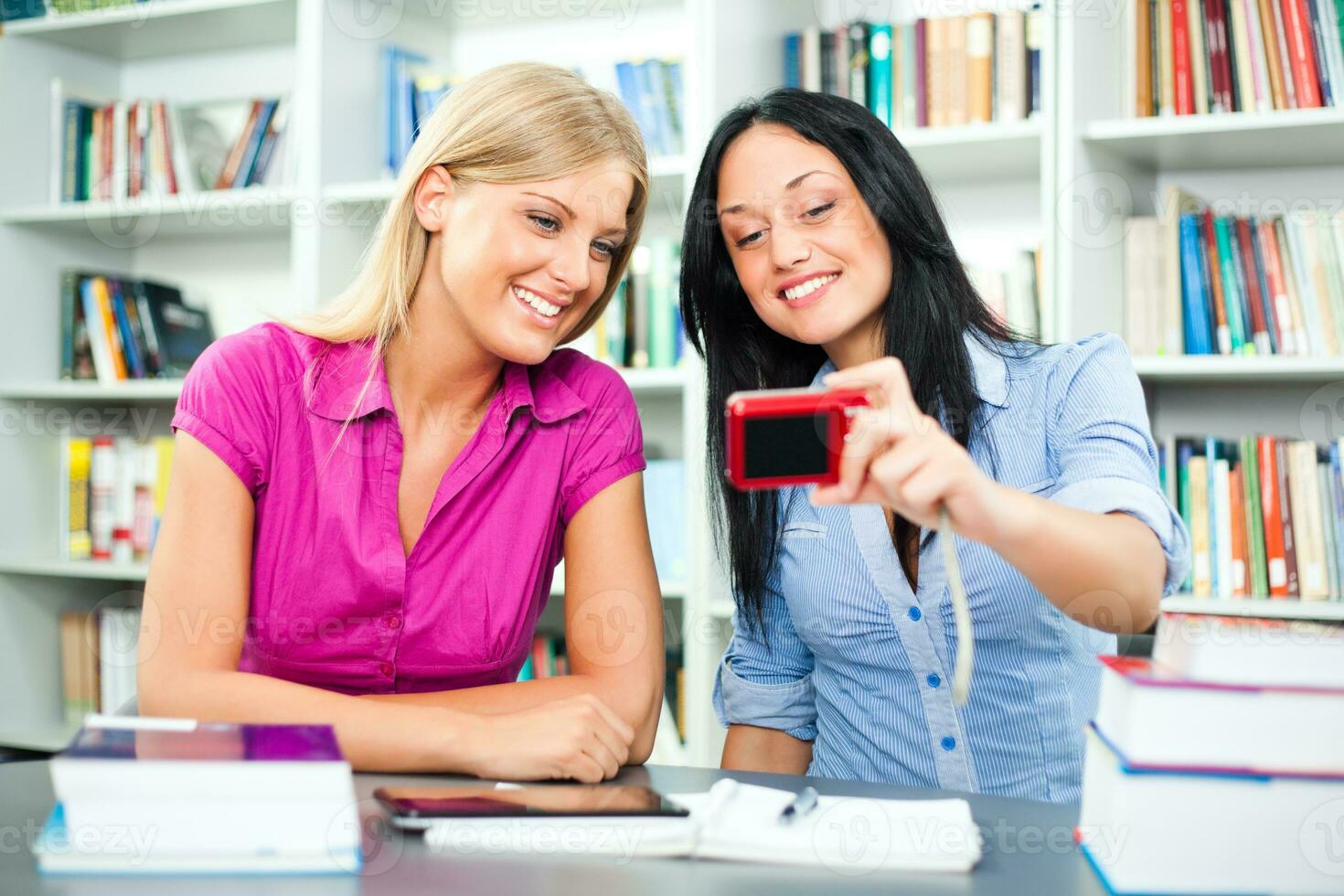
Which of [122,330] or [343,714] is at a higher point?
[122,330]

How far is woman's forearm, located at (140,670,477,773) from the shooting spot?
1.01 metres

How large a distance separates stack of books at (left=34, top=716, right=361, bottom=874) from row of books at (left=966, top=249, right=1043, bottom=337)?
5.30ft

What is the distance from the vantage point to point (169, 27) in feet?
8.98

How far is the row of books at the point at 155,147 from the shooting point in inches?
106

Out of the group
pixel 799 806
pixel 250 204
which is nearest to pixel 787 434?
pixel 799 806

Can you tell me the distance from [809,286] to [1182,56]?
1144 mm

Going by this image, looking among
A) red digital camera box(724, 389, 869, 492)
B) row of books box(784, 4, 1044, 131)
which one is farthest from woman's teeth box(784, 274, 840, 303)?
row of books box(784, 4, 1044, 131)

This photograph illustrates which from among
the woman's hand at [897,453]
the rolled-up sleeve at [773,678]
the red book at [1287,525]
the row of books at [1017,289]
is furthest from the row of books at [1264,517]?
the woman's hand at [897,453]

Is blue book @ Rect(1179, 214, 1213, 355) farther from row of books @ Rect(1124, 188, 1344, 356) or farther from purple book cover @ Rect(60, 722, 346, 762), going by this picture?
purple book cover @ Rect(60, 722, 346, 762)

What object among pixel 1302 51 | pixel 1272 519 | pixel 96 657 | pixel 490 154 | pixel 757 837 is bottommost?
pixel 96 657

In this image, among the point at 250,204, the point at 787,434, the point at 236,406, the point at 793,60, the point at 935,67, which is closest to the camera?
the point at 787,434

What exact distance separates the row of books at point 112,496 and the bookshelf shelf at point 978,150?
1780 millimetres

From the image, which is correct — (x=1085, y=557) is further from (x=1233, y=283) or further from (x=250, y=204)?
(x=250, y=204)

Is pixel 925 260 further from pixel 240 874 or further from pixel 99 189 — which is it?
pixel 99 189
